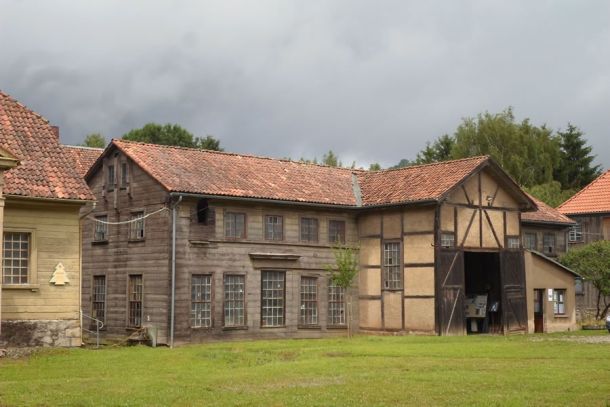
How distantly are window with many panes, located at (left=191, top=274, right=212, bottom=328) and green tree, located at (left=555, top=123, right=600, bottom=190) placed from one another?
5051cm

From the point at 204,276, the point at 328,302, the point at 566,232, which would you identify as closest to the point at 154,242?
the point at 204,276

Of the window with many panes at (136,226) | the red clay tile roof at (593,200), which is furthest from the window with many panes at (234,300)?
the red clay tile roof at (593,200)

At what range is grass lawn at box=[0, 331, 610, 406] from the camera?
16.9 metres

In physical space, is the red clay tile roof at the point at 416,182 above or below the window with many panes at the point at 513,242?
above

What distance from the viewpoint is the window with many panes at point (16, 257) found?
27.5 m

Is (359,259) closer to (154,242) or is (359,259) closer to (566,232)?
(154,242)

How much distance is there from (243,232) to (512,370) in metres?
16.2

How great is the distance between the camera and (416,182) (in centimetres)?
3897

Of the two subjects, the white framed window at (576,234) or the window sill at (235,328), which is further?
the white framed window at (576,234)

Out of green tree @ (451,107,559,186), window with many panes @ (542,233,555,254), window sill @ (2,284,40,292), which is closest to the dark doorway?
window with many panes @ (542,233,555,254)

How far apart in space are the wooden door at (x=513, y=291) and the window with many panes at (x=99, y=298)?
16.6 meters

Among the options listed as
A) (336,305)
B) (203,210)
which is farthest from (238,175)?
(336,305)

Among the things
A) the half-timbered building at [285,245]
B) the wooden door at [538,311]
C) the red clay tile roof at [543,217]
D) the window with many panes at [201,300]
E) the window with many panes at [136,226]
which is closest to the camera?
the window with many panes at [201,300]

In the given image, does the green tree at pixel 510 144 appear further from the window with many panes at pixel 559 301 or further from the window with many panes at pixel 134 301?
the window with many panes at pixel 134 301
